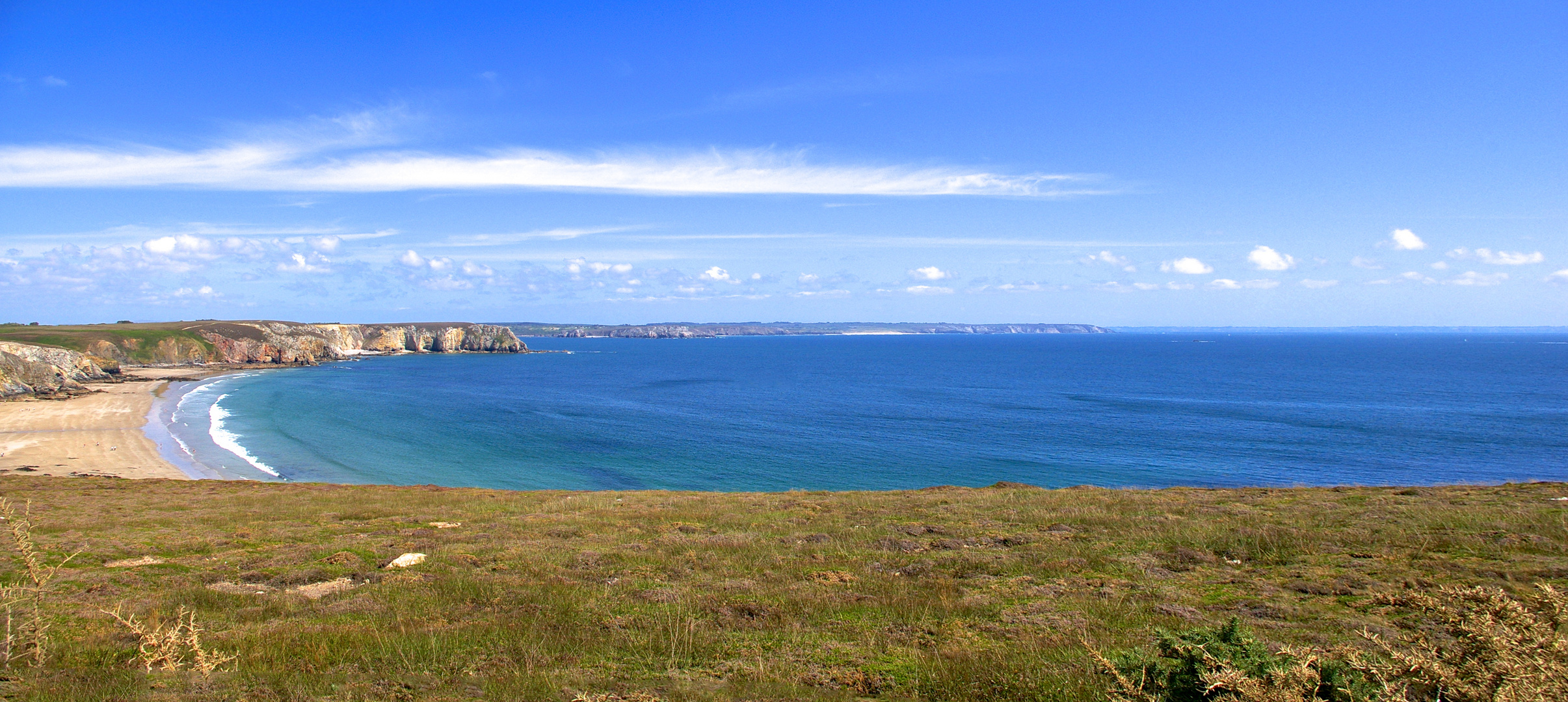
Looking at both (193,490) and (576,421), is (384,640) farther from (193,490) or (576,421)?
(576,421)

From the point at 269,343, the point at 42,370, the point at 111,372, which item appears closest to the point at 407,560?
the point at 42,370

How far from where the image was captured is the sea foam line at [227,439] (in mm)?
47906

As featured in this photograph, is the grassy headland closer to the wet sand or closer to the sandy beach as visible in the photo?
the sandy beach

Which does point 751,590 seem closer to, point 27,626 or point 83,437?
point 27,626

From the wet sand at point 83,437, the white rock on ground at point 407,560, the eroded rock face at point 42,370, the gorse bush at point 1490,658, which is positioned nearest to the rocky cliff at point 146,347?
the eroded rock face at point 42,370

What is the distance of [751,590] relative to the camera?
10.9m

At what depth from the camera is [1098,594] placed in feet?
33.8

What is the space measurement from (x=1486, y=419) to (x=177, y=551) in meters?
89.4

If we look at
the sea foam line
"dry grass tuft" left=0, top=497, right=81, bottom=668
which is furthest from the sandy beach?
"dry grass tuft" left=0, top=497, right=81, bottom=668

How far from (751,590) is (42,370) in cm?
11886

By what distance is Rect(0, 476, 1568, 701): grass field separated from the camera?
729 cm

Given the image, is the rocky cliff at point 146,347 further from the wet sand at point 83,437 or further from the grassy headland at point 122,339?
the wet sand at point 83,437

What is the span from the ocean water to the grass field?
25.5 metres

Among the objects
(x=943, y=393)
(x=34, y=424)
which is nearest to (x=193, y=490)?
(x=34, y=424)
